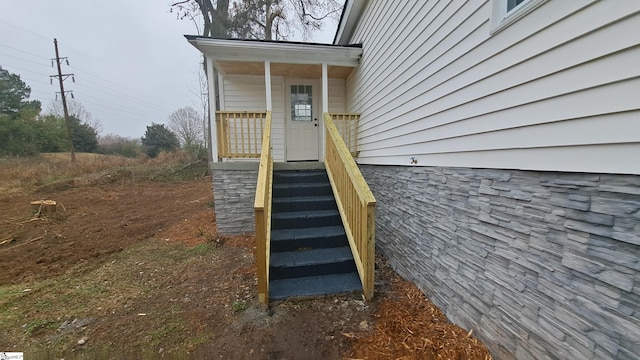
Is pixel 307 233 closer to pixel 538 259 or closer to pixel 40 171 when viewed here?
pixel 538 259

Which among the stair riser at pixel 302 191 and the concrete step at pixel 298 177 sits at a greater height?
the concrete step at pixel 298 177

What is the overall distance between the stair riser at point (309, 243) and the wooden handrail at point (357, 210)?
178 mm

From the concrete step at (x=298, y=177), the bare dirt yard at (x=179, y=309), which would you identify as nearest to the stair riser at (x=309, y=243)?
the bare dirt yard at (x=179, y=309)

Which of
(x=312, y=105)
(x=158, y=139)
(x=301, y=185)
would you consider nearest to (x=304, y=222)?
(x=301, y=185)

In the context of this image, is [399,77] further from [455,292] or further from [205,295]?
[205,295]

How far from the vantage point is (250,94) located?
5840 mm

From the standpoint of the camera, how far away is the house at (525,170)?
105 centimetres

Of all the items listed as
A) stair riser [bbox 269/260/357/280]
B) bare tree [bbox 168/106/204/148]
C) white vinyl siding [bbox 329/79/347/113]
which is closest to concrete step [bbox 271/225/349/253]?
stair riser [bbox 269/260/357/280]

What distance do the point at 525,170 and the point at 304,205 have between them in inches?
107

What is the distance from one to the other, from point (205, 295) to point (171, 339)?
2.11ft

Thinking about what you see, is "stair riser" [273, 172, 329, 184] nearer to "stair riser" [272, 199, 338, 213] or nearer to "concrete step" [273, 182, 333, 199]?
"concrete step" [273, 182, 333, 199]

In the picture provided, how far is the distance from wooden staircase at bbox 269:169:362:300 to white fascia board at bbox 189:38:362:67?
A: 250 cm

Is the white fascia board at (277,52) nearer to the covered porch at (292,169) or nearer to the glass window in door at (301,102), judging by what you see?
the covered porch at (292,169)

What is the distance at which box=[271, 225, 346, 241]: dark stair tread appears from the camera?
317cm
